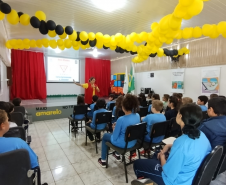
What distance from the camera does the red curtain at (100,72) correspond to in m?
9.65

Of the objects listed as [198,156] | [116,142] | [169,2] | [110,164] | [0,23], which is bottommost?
[110,164]

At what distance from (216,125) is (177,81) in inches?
191

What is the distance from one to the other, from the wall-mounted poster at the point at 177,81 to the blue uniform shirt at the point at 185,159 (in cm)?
517

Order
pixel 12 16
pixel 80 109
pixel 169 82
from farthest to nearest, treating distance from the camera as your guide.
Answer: pixel 169 82, pixel 80 109, pixel 12 16

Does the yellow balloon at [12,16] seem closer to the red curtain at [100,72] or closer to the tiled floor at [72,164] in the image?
the tiled floor at [72,164]

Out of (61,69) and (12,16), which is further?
(61,69)

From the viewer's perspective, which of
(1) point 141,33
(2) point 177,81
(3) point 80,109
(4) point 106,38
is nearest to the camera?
(1) point 141,33

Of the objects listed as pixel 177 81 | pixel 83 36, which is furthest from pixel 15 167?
pixel 177 81

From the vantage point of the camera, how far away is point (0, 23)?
3342 millimetres

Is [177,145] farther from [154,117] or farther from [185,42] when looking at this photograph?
[185,42]

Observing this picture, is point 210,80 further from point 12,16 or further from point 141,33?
point 12,16

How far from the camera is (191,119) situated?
1213 millimetres

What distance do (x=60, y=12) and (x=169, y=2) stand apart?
2.35 m

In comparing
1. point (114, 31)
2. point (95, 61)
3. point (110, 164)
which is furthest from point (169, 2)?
point (95, 61)
